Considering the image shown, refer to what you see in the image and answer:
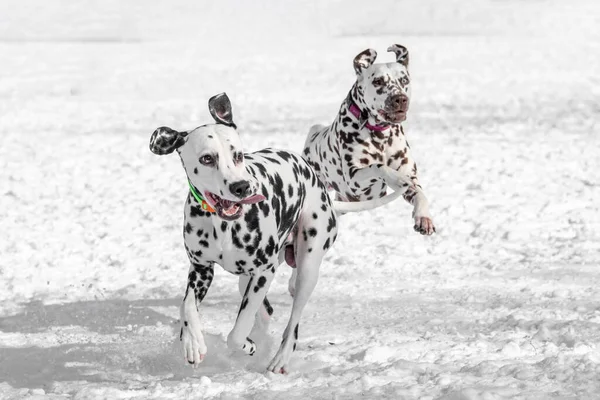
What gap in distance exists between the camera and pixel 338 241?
30.8ft

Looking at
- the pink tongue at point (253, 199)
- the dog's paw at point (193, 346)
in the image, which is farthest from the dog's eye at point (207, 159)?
the dog's paw at point (193, 346)

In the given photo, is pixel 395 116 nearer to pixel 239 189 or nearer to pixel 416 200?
pixel 416 200

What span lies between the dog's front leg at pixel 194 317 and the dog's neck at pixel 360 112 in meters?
2.40

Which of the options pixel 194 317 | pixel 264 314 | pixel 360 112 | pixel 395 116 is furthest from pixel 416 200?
pixel 194 317

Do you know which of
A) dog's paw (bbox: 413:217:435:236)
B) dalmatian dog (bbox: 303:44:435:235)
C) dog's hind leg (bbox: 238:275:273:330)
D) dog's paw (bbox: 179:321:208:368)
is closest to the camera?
dog's paw (bbox: 179:321:208:368)

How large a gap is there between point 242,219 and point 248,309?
1.75 feet

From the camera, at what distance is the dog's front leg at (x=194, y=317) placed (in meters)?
5.00

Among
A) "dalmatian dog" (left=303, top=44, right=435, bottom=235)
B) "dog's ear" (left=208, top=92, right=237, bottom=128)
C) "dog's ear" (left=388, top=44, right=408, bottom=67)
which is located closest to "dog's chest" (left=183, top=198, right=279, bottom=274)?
"dog's ear" (left=208, top=92, right=237, bottom=128)

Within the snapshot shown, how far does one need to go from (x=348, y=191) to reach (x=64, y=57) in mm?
17189

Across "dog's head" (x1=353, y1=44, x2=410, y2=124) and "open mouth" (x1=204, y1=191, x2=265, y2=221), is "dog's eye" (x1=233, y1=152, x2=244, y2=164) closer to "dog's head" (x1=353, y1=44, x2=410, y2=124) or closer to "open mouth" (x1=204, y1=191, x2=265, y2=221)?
"open mouth" (x1=204, y1=191, x2=265, y2=221)

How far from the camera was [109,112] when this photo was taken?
16969 mm

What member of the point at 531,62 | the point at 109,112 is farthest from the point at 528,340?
the point at 531,62

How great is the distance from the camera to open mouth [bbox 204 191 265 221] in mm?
4734

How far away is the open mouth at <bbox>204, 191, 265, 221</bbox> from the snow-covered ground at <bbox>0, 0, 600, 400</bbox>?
1057 millimetres
